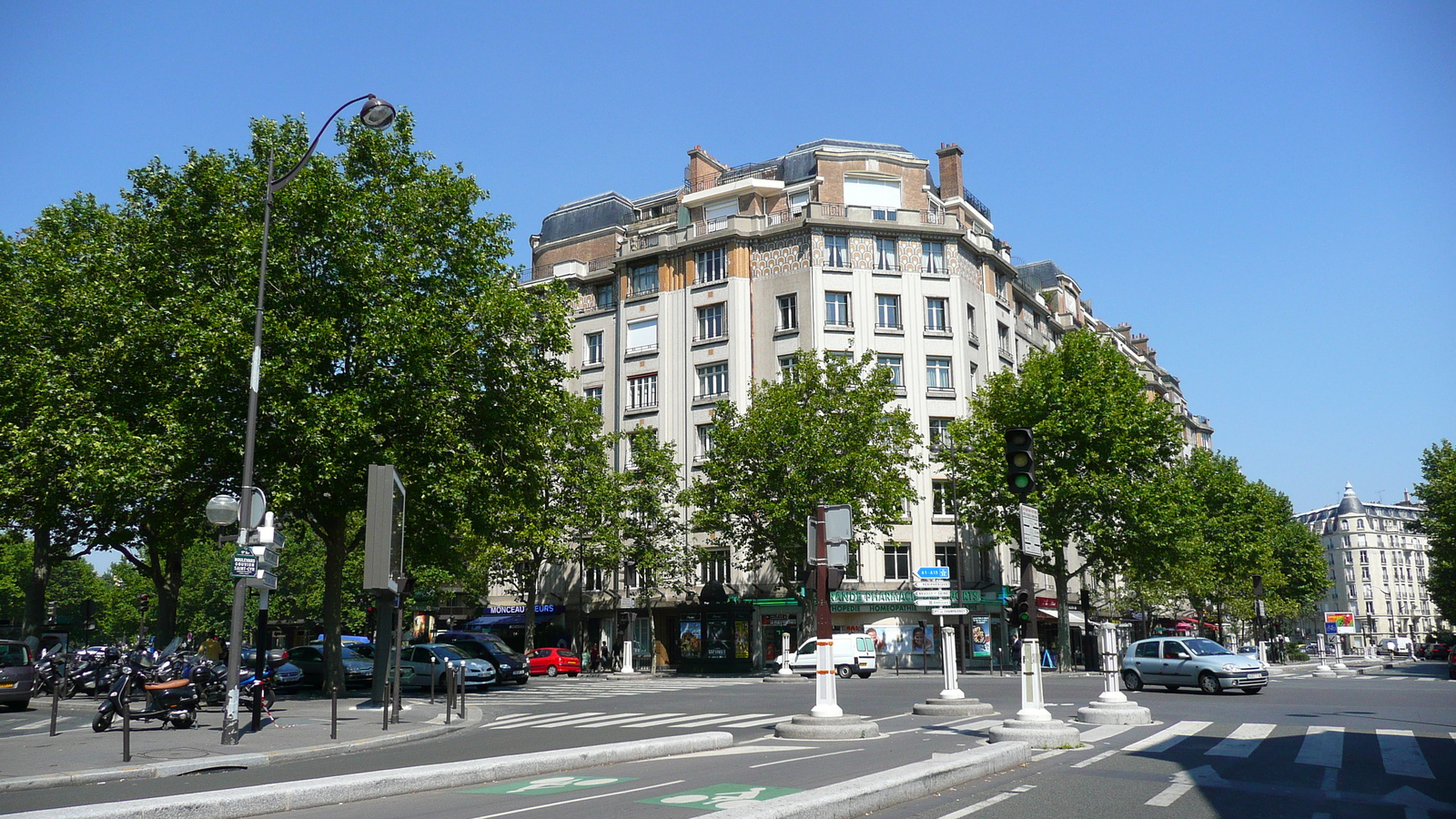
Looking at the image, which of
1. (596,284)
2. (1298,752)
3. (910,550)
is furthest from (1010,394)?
(1298,752)

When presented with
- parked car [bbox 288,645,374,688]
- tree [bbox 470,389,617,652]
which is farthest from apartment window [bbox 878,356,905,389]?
parked car [bbox 288,645,374,688]

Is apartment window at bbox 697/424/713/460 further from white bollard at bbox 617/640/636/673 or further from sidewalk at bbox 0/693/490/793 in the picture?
sidewalk at bbox 0/693/490/793

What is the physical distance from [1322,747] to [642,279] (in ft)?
143

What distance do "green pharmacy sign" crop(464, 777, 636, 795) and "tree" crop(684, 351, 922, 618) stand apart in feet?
94.8

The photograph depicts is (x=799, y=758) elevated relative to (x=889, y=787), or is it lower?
lower

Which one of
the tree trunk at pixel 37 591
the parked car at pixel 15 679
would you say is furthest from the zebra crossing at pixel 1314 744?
the tree trunk at pixel 37 591

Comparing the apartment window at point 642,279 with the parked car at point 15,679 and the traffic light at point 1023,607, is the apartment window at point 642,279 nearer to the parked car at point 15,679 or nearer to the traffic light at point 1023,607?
the parked car at point 15,679

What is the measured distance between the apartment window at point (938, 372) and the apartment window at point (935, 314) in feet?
4.76

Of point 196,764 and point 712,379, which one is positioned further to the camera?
point 712,379

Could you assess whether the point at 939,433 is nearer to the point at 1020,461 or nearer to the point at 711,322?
the point at 711,322

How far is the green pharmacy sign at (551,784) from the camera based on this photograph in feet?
31.1

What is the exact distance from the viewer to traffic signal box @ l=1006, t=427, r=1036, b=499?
12086 millimetres

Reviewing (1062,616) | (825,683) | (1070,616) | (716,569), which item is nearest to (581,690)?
(716,569)

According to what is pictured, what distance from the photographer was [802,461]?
3956 centimetres
